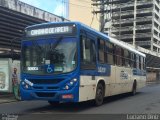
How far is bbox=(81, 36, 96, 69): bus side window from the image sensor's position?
1321 cm

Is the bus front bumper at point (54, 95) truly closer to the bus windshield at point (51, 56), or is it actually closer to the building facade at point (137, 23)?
the bus windshield at point (51, 56)

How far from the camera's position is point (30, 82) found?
13.3 meters

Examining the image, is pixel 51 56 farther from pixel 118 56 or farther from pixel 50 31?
pixel 118 56

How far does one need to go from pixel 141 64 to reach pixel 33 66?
12721 millimetres

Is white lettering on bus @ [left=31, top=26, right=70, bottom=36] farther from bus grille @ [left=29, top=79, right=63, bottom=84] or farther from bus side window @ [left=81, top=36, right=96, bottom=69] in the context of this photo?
bus grille @ [left=29, top=79, right=63, bottom=84]

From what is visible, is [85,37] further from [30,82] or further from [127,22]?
[127,22]

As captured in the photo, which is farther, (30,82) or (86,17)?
(86,17)

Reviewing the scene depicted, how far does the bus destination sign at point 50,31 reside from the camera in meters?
13.1

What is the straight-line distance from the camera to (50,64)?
42.5 ft

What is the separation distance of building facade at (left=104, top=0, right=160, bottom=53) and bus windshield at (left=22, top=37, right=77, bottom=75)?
99.0 m

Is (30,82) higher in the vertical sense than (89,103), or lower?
higher

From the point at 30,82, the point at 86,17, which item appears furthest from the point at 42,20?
the point at 86,17

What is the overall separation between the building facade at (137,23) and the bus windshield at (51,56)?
9898 cm

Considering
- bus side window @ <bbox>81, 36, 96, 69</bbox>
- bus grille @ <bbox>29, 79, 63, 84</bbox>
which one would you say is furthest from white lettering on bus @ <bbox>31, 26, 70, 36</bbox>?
bus grille @ <bbox>29, 79, 63, 84</bbox>
